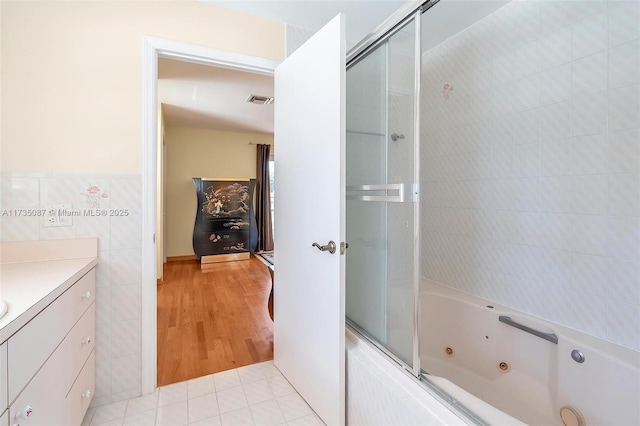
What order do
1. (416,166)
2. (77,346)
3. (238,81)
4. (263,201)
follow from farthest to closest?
(263,201) < (238,81) < (77,346) < (416,166)

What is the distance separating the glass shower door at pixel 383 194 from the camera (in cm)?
132

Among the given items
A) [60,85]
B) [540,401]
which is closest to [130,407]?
[60,85]

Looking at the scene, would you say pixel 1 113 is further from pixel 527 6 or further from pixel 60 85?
pixel 527 6

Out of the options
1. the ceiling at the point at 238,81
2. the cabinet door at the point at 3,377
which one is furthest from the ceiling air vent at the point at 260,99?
the cabinet door at the point at 3,377

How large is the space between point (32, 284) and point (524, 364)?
2305 mm

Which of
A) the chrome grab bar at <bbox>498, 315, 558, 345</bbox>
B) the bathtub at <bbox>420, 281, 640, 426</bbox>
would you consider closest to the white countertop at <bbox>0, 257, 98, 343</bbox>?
the bathtub at <bbox>420, 281, 640, 426</bbox>

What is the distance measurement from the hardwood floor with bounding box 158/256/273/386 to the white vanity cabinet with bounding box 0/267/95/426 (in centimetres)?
62

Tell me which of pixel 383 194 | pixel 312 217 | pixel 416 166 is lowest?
pixel 312 217

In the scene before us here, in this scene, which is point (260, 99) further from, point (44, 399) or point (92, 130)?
point (44, 399)

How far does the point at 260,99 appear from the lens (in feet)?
12.5

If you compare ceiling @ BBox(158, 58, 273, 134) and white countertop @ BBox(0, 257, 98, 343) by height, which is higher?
ceiling @ BBox(158, 58, 273, 134)

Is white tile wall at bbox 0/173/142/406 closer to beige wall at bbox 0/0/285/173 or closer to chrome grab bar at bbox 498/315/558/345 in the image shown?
beige wall at bbox 0/0/285/173

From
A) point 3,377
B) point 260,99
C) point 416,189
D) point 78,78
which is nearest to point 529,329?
point 416,189

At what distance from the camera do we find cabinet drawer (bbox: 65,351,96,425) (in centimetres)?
125
